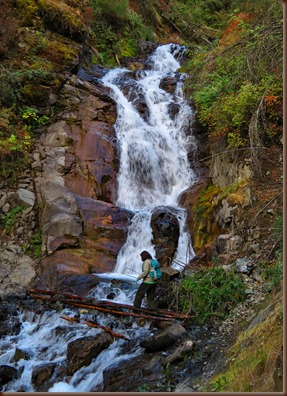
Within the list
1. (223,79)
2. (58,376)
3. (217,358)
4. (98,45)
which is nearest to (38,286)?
(58,376)

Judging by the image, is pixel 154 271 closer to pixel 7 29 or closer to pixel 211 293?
pixel 211 293

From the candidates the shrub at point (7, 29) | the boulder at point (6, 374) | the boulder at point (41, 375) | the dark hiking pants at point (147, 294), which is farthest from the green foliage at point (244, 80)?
the shrub at point (7, 29)

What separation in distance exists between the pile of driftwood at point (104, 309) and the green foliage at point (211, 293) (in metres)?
0.38

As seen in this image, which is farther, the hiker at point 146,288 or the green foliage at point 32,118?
the green foliage at point 32,118

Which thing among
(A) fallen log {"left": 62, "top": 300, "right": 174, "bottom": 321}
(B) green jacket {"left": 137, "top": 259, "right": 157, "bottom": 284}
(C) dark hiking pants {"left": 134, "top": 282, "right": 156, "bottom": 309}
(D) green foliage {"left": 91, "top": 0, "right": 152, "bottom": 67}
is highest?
(D) green foliage {"left": 91, "top": 0, "right": 152, "bottom": 67}

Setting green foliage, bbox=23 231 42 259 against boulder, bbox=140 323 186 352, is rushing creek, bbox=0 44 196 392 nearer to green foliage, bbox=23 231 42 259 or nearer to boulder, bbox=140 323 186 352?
boulder, bbox=140 323 186 352

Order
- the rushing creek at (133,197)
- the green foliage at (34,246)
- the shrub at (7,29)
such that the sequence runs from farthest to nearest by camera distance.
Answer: the shrub at (7,29) < the green foliage at (34,246) < the rushing creek at (133,197)

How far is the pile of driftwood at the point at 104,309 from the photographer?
7739 mm

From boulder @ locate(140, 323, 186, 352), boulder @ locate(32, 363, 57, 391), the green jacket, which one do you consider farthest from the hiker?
boulder @ locate(32, 363, 57, 391)

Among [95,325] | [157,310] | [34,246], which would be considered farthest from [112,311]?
[34,246]

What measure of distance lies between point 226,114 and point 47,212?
6.58 m

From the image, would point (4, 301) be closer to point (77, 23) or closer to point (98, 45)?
point (77, 23)

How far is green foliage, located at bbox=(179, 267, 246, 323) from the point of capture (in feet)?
24.7

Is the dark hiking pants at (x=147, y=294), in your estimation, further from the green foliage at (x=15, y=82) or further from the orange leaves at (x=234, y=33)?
the orange leaves at (x=234, y=33)
